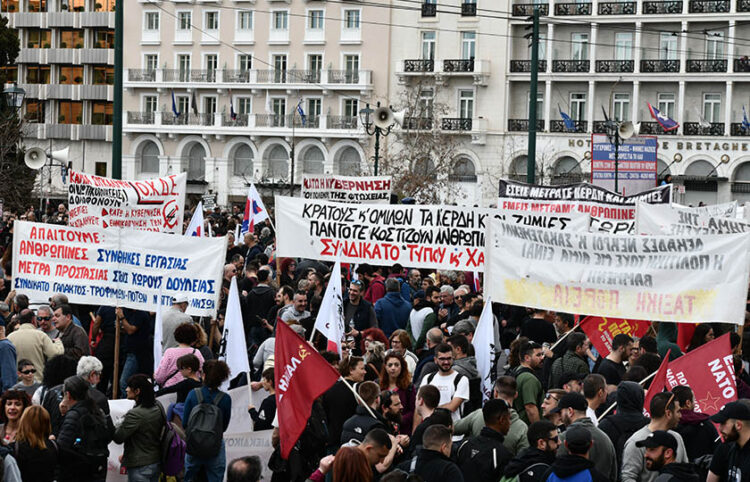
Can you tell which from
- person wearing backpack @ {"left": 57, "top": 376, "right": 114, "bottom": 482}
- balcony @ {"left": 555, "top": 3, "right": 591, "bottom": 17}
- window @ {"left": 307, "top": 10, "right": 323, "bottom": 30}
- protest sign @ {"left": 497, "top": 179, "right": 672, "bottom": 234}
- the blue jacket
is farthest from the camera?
window @ {"left": 307, "top": 10, "right": 323, "bottom": 30}

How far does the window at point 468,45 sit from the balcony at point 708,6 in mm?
10542

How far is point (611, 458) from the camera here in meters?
8.31

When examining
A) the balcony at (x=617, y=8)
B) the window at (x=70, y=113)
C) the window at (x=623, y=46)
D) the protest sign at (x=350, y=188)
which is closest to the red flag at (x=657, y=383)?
the protest sign at (x=350, y=188)

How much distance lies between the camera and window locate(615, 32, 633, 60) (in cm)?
5762

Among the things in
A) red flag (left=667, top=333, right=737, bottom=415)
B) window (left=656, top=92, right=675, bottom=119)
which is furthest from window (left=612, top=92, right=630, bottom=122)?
red flag (left=667, top=333, right=737, bottom=415)

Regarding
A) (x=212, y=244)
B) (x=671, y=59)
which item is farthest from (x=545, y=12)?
(x=212, y=244)

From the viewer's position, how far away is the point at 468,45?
2350 inches

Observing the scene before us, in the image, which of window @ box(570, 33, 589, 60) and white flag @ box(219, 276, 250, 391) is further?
window @ box(570, 33, 589, 60)

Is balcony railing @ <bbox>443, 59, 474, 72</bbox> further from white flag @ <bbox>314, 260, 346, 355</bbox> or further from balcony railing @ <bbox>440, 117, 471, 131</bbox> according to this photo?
white flag @ <bbox>314, 260, 346, 355</bbox>

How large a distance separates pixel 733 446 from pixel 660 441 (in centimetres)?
48

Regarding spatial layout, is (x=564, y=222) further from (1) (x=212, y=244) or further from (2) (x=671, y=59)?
(2) (x=671, y=59)

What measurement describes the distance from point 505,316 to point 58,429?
8273 millimetres

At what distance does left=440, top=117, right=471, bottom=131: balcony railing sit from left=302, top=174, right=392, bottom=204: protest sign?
36.7 m

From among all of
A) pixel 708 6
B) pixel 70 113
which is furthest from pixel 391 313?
pixel 70 113
